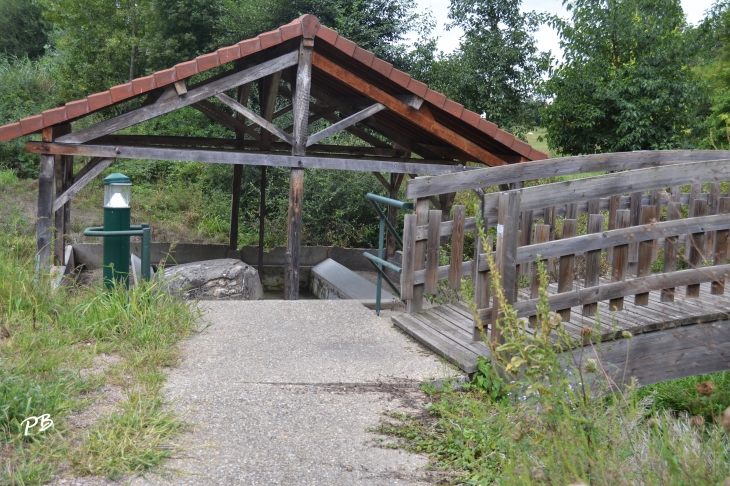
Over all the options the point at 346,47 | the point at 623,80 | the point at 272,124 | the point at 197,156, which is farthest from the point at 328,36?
the point at 623,80

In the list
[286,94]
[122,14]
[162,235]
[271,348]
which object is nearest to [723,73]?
[286,94]

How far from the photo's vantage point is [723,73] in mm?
22875

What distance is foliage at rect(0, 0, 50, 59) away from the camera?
32688 mm

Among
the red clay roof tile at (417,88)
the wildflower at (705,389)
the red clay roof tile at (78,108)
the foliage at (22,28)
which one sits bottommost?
the wildflower at (705,389)

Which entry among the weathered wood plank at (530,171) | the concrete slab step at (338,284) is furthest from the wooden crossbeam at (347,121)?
the weathered wood plank at (530,171)

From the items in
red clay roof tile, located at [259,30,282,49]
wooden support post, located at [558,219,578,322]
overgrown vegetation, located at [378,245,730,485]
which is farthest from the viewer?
red clay roof tile, located at [259,30,282,49]

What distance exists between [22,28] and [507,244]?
34.8 metres

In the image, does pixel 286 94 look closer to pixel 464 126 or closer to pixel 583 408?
pixel 464 126

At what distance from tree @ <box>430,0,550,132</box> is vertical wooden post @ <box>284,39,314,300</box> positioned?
11.3m

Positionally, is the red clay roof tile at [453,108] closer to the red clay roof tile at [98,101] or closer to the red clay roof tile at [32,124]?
the red clay roof tile at [98,101]

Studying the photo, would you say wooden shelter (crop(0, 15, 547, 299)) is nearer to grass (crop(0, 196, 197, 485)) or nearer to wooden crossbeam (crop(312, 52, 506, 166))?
wooden crossbeam (crop(312, 52, 506, 166))

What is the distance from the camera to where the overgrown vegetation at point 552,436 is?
270cm

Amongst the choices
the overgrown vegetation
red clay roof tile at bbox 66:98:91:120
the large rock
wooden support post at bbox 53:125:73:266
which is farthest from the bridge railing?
wooden support post at bbox 53:125:73:266

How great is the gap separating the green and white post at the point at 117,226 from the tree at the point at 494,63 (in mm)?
14645
